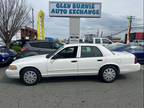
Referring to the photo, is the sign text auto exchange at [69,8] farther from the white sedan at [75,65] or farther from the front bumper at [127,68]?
the front bumper at [127,68]

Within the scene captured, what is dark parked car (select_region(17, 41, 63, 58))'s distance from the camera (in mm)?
11259

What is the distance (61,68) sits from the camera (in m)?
6.70

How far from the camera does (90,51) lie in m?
6.94

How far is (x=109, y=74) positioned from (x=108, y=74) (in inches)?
1.6

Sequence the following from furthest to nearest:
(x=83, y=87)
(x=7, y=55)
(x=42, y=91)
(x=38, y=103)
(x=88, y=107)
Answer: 1. (x=7, y=55)
2. (x=83, y=87)
3. (x=42, y=91)
4. (x=38, y=103)
5. (x=88, y=107)

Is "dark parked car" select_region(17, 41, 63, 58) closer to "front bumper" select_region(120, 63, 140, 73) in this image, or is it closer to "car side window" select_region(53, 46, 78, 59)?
"car side window" select_region(53, 46, 78, 59)

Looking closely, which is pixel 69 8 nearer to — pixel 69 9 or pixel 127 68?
pixel 69 9

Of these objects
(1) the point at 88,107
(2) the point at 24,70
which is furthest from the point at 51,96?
(2) the point at 24,70

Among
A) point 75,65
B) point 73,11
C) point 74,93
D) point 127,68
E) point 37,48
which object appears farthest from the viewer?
point 73,11

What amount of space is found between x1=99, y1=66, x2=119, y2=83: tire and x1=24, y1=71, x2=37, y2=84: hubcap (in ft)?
8.00

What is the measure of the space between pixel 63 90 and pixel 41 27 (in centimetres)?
1803

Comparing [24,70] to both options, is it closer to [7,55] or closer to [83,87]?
[83,87]

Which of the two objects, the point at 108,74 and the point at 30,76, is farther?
the point at 108,74

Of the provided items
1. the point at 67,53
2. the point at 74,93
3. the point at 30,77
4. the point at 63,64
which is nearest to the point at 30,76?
the point at 30,77
